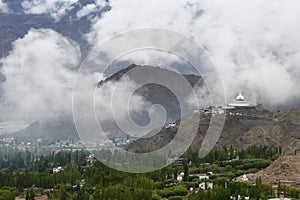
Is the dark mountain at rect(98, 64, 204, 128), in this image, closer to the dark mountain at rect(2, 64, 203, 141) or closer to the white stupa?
the dark mountain at rect(2, 64, 203, 141)

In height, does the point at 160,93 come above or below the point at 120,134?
above

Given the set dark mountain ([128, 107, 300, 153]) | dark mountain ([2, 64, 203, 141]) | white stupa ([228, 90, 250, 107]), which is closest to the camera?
dark mountain ([128, 107, 300, 153])

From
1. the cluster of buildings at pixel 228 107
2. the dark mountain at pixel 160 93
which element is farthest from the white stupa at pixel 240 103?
the dark mountain at pixel 160 93

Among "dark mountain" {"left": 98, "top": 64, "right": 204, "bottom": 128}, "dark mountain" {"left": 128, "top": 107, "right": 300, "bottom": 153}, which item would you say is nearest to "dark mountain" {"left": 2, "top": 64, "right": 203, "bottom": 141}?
"dark mountain" {"left": 98, "top": 64, "right": 204, "bottom": 128}

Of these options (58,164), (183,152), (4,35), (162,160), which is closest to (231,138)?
(183,152)

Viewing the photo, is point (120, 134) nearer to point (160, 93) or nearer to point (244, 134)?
point (244, 134)

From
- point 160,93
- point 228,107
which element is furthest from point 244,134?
point 160,93

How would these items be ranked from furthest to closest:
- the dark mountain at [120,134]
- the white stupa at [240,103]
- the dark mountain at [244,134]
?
the dark mountain at [120,134]
the white stupa at [240,103]
the dark mountain at [244,134]

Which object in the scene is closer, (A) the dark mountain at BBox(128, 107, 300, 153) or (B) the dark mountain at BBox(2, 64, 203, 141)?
(A) the dark mountain at BBox(128, 107, 300, 153)

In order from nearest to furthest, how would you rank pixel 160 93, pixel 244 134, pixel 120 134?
pixel 244 134 → pixel 120 134 → pixel 160 93

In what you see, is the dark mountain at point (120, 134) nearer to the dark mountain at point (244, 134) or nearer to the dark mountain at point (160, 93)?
the dark mountain at point (160, 93)

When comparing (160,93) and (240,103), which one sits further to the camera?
(160,93)
